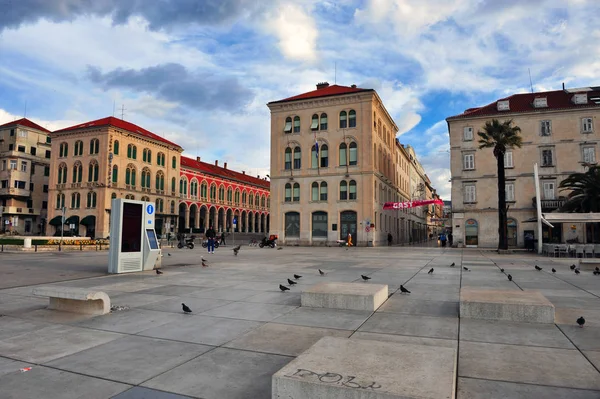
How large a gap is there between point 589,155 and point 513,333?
1749 inches

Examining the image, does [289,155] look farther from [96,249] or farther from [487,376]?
[487,376]

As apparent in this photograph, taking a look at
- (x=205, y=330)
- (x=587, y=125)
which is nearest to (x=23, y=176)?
(x=205, y=330)

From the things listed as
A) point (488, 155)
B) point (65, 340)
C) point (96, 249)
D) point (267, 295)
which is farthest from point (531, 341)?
point (488, 155)

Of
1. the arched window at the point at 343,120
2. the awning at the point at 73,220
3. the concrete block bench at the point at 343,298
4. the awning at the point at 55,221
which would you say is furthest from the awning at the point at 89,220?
the concrete block bench at the point at 343,298

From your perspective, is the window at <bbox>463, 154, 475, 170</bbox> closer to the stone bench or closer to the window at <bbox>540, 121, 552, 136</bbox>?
the window at <bbox>540, 121, 552, 136</bbox>

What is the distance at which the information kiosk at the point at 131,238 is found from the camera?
14438 millimetres

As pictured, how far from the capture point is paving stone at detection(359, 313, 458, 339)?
6217 mm

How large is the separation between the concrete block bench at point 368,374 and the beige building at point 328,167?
137 feet

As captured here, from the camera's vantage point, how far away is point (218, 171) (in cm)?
8550

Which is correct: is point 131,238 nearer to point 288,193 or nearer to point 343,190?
point 343,190

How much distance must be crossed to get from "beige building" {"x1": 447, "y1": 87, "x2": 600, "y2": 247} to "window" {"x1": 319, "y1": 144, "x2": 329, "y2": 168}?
1414 centimetres

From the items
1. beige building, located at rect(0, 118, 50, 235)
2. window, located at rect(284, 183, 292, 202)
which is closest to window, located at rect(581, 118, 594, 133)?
window, located at rect(284, 183, 292, 202)

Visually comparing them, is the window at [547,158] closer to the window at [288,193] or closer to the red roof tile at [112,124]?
the window at [288,193]

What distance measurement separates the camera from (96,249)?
31125 mm
